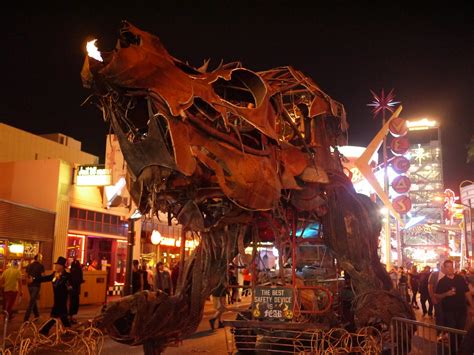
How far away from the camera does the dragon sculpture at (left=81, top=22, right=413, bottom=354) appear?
532 cm

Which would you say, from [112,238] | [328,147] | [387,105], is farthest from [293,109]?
[387,105]

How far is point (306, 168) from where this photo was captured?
6895 mm

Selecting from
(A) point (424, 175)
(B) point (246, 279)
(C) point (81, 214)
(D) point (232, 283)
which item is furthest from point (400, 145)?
(A) point (424, 175)

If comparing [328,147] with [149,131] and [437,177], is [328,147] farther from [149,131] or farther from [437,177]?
[437,177]

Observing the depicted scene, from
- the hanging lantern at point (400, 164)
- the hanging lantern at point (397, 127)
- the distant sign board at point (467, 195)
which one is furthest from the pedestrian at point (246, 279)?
the distant sign board at point (467, 195)

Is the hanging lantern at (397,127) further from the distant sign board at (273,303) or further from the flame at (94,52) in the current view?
the flame at (94,52)

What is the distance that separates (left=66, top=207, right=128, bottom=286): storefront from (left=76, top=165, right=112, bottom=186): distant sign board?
54.5 inches

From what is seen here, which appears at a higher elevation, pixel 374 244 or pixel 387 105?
pixel 387 105

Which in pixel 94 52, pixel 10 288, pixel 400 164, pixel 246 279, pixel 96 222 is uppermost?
pixel 400 164

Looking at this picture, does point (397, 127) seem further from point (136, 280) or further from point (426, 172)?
point (426, 172)

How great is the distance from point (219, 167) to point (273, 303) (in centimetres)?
236

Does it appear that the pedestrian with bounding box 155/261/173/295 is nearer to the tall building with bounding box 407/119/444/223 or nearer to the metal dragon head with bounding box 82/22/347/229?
the metal dragon head with bounding box 82/22/347/229

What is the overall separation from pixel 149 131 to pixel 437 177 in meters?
97.5

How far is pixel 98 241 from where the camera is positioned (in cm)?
2330
